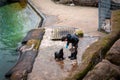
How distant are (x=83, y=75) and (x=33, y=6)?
22330mm

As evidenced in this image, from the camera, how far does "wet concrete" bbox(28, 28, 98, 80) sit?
58.2ft

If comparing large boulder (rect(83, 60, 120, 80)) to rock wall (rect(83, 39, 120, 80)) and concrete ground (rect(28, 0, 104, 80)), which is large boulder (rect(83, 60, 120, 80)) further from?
concrete ground (rect(28, 0, 104, 80))

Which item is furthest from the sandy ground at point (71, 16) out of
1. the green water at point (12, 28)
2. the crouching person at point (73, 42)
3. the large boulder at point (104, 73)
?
the large boulder at point (104, 73)

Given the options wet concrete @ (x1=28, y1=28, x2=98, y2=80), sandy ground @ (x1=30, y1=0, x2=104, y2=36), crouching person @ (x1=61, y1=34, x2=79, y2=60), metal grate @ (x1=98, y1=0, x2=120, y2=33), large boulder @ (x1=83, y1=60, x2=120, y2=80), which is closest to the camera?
large boulder @ (x1=83, y1=60, x2=120, y2=80)

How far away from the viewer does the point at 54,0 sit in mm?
A: 36875

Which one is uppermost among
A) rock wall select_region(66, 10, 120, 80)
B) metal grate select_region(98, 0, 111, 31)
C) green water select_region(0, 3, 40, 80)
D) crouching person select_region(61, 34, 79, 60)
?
rock wall select_region(66, 10, 120, 80)

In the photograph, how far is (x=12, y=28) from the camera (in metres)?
29.7

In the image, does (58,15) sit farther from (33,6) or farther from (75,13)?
(33,6)

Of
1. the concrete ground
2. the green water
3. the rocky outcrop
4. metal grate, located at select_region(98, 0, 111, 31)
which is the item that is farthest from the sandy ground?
the rocky outcrop

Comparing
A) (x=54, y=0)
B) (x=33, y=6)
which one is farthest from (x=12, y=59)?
(x=54, y=0)

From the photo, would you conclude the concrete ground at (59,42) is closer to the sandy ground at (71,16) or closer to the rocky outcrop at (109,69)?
the sandy ground at (71,16)

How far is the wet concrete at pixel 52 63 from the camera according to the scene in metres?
17.8

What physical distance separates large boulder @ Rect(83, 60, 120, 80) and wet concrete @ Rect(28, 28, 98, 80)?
5.14 metres

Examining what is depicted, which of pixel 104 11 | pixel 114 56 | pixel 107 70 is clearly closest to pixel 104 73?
pixel 107 70
